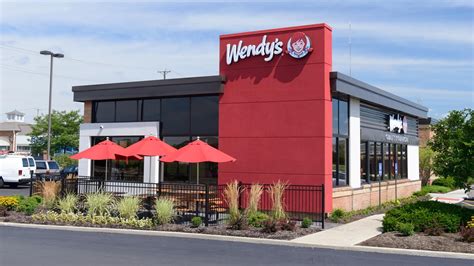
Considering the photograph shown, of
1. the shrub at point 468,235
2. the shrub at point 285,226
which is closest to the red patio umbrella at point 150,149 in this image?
the shrub at point 285,226

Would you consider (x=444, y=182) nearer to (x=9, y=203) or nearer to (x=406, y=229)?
(x=406, y=229)

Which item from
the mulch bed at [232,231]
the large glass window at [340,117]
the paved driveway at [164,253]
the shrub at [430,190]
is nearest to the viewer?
the paved driveway at [164,253]

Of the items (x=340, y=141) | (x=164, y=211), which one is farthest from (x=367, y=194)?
(x=164, y=211)

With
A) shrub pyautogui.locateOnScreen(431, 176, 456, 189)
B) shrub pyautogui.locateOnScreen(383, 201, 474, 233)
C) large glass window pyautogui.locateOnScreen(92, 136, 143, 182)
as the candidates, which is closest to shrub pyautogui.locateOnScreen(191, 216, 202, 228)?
shrub pyautogui.locateOnScreen(383, 201, 474, 233)

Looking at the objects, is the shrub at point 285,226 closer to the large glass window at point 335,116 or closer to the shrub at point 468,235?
the shrub at point 468,235

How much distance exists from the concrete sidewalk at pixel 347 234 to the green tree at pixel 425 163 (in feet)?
59.9

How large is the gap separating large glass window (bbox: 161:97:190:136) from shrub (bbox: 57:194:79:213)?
17.1 ft

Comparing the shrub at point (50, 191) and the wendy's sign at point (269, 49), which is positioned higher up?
the wendy's sign at point (269, 49)

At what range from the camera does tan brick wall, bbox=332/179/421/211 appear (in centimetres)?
1717

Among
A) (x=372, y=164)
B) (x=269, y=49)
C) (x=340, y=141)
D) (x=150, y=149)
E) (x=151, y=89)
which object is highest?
(x=269, y=49)

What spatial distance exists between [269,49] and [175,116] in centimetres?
528

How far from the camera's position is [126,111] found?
2145cm

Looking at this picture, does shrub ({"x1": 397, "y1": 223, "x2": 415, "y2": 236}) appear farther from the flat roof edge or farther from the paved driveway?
the flat roof edge

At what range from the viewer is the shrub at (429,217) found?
13078 millimetres
